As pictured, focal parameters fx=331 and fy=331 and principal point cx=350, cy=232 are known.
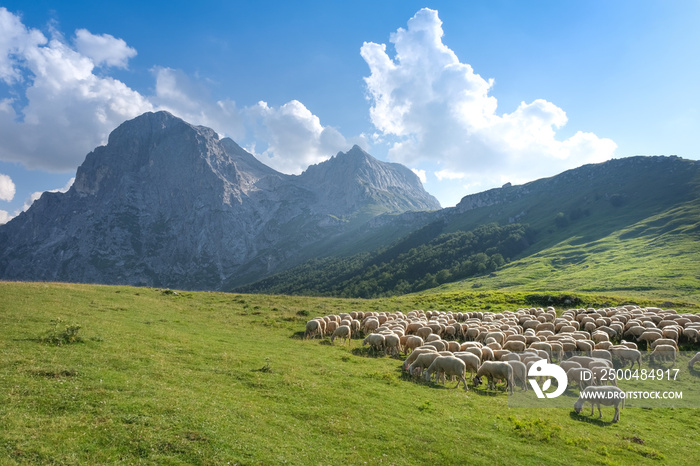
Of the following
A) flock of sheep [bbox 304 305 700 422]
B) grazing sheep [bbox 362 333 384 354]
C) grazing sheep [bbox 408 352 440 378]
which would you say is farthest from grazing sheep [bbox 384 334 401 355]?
grazing sheep [bbox 408 352 440 378]

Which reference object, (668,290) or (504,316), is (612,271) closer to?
(668,290)

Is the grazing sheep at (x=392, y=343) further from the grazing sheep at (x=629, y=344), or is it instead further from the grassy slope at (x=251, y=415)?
the grazing sheep at (x=629, y=344)

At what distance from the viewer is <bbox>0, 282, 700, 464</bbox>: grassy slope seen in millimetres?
10266

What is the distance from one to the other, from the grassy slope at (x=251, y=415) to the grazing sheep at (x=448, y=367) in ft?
4.64

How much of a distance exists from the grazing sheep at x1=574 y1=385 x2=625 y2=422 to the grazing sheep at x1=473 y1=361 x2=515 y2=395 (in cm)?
338

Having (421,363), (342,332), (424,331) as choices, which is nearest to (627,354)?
(424,331)

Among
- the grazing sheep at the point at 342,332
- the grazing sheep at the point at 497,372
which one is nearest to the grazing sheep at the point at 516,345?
the grazing sheep at the point at 497,372

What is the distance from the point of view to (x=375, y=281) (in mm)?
191250

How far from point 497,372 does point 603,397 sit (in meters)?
5.18

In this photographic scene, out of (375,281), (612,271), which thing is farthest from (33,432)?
(375,281)

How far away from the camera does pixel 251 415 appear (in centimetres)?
1288

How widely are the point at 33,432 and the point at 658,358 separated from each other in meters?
38.5
